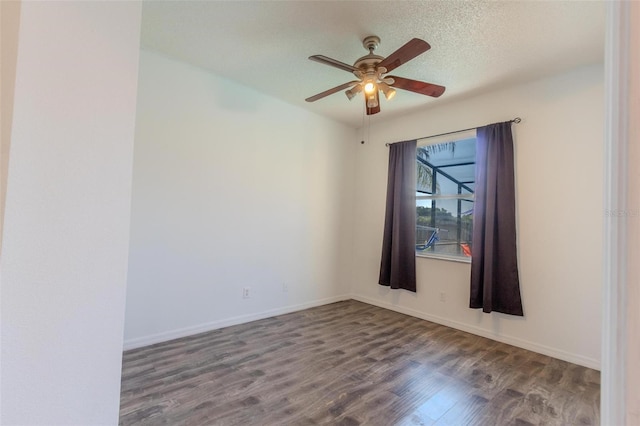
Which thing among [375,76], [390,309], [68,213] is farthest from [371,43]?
[390,309]

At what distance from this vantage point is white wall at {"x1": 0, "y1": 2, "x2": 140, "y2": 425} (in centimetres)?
81

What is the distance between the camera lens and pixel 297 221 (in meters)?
4.06

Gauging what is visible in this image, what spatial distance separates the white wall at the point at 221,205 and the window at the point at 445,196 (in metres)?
1.27

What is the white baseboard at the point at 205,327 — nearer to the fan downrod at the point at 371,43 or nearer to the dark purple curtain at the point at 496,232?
the dark purple curtain at the point at 496,232

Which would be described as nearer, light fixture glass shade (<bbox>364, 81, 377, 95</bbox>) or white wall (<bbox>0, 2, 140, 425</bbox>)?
white wall (<bbox>0, 2, 140, 425</bbox>)

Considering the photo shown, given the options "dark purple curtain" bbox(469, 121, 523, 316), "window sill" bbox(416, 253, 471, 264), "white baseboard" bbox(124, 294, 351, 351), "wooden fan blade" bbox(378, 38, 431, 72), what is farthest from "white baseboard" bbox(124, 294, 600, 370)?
"wooden fan blade" bbox(378, 38, 431, 72)

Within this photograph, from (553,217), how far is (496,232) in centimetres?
50

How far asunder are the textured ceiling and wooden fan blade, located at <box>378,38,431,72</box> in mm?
313

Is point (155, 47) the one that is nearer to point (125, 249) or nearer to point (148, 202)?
point (148, 202)

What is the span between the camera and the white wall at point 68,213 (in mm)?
812

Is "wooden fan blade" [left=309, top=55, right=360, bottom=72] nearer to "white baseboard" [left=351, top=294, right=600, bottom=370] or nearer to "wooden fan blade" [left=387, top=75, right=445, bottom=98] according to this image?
"wooden fan blade" [left=387, top=75, right=445, bottom=98]

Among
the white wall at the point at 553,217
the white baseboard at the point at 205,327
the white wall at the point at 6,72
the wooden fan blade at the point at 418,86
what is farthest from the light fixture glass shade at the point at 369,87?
the white baseboard at the point at 205,327

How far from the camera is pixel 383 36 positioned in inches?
94.3

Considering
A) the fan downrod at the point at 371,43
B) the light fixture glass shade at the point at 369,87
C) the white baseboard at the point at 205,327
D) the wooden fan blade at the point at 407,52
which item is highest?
the fan downrod at the point at 371,43
